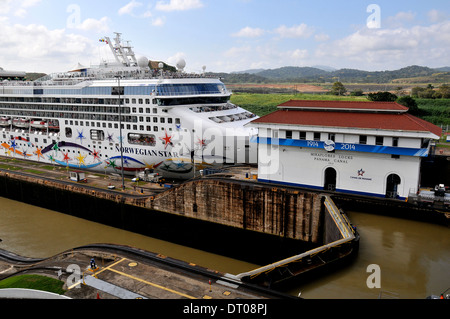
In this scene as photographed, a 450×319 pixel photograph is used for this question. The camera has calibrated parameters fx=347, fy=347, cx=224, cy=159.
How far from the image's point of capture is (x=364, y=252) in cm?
1798

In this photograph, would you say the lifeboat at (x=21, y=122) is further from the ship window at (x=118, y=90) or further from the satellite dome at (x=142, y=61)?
the satellite dome at (x=142, y=61)

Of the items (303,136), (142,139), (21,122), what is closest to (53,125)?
(21,122)

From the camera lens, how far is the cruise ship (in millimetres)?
32688

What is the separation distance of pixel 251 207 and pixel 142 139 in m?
15.5

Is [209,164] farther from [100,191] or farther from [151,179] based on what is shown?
[100,191]

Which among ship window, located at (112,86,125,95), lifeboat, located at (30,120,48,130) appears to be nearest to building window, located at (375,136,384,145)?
ship window, located at (112,86,125,95)

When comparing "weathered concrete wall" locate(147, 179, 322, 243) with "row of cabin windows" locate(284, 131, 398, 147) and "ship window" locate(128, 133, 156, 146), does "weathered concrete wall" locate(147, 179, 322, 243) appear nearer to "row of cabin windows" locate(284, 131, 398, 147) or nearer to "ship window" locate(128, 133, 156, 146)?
"row of cabin windows" locate(284, 131, 398, 147)

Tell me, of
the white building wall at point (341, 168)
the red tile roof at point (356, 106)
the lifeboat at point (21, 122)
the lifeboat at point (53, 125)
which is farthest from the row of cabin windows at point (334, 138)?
the lifeboat at point (21, 122)

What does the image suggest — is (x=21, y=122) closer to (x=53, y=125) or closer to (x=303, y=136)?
(x=53, y=125)

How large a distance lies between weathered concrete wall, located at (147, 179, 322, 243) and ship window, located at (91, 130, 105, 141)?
44.1 feet

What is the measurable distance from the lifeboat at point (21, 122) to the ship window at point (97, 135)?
1381 cm

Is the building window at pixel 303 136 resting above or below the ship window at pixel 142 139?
above

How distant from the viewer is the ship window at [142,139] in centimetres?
3501
